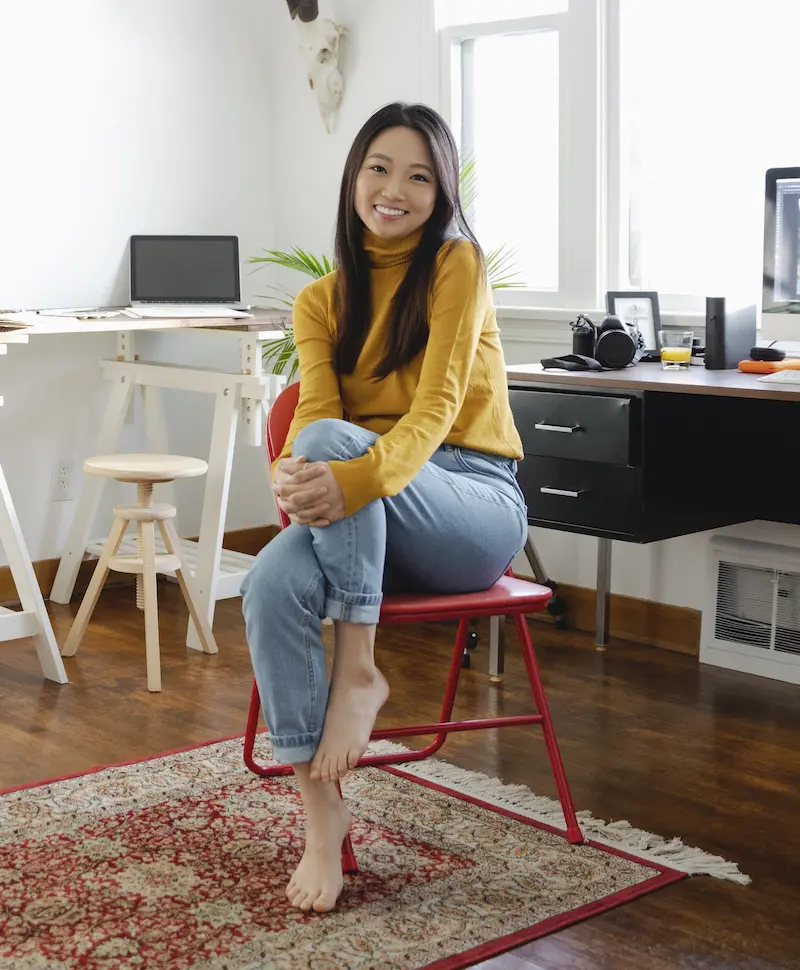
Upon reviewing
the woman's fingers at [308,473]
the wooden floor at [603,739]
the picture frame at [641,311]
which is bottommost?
the wooden floor at [603,739]

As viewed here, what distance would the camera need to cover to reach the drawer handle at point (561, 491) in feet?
8.97

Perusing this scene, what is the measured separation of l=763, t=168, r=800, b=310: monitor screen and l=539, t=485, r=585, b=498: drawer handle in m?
0.59

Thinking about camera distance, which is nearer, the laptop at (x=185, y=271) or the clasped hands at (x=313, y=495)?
the clasped hands at (x=313, y=495)

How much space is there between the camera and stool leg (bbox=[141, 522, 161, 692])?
300 centimetres

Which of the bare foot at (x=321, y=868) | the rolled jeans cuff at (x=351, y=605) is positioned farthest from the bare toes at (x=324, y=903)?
the rolled jeans cuff at (x=351, y=605)

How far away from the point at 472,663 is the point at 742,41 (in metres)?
1.58

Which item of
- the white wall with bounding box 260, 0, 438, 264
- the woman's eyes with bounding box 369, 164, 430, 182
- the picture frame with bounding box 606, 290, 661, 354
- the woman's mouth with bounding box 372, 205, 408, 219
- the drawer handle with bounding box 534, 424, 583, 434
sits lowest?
the drawer handle with bounding box 534, 424, 583, 434

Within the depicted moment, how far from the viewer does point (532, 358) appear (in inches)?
141

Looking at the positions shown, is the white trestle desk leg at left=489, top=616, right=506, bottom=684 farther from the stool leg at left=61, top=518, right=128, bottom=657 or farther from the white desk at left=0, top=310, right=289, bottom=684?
the stool leg at left=61, top=518, right=128, bottom=657

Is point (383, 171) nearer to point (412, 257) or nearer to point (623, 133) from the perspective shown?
point (412, 257)

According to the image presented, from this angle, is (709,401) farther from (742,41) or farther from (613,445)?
(742,41)

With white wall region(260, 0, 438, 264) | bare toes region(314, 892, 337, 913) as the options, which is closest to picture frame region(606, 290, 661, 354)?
white wall region(260, 0, 438, 264)

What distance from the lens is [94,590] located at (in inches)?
128

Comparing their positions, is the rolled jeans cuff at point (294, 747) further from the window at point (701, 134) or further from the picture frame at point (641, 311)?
the window at point (701, 134)
